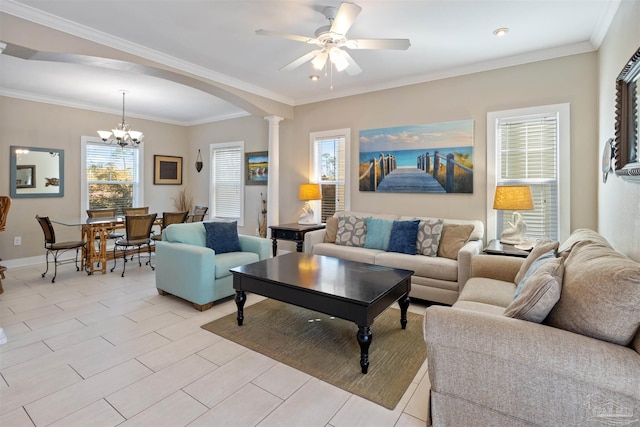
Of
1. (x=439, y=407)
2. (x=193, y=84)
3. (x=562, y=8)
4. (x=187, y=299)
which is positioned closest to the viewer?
(x=439, y=407)

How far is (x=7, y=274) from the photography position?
456 centimetres

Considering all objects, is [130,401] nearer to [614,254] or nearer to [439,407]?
[439,407]

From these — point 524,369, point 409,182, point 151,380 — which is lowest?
point 151,380

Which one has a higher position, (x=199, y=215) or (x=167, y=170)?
(x=167, y=170)

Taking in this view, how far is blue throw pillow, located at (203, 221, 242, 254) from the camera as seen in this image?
377cm

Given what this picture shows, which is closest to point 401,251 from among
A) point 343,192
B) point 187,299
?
point 343,192

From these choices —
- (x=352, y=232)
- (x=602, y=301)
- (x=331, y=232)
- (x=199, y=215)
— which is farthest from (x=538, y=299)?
(x=199, y=215)

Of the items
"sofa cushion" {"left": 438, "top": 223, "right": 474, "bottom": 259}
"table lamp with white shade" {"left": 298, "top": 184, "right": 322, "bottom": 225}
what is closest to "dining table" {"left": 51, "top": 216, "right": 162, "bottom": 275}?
"table lamp with white shade" {"left": 298, "top": 184, "right": 322, "bottom": 225}

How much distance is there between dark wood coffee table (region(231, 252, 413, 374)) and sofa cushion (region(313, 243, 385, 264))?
62cm

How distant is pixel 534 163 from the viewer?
3600mm

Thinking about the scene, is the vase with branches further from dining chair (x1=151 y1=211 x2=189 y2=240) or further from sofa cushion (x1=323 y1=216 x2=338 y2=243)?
sofa cushion (x1=323 y1=216 x2=338 y2=243)

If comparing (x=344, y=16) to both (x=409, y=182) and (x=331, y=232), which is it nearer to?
(x=409, y=182)

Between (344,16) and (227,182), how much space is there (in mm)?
5065

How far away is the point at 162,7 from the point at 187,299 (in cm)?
269
